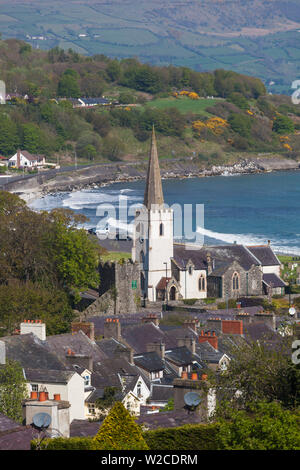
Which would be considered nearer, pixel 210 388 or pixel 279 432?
pixel 279 432

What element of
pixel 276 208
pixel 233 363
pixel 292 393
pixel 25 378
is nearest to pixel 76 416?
pixel 25 378

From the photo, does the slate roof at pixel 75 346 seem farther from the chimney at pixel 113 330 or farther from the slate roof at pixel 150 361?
the chimney at pixel 113 330

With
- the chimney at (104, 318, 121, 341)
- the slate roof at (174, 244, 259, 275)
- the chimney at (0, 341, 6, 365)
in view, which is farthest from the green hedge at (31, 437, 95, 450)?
the slate roof at (174, 244, 259, 275)

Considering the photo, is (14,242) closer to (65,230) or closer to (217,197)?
(65,230)

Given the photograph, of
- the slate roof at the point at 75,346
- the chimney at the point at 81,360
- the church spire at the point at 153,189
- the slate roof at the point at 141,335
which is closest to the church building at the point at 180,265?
the church spire at the point at 153,189

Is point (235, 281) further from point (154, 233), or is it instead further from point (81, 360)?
point (81, 360)
